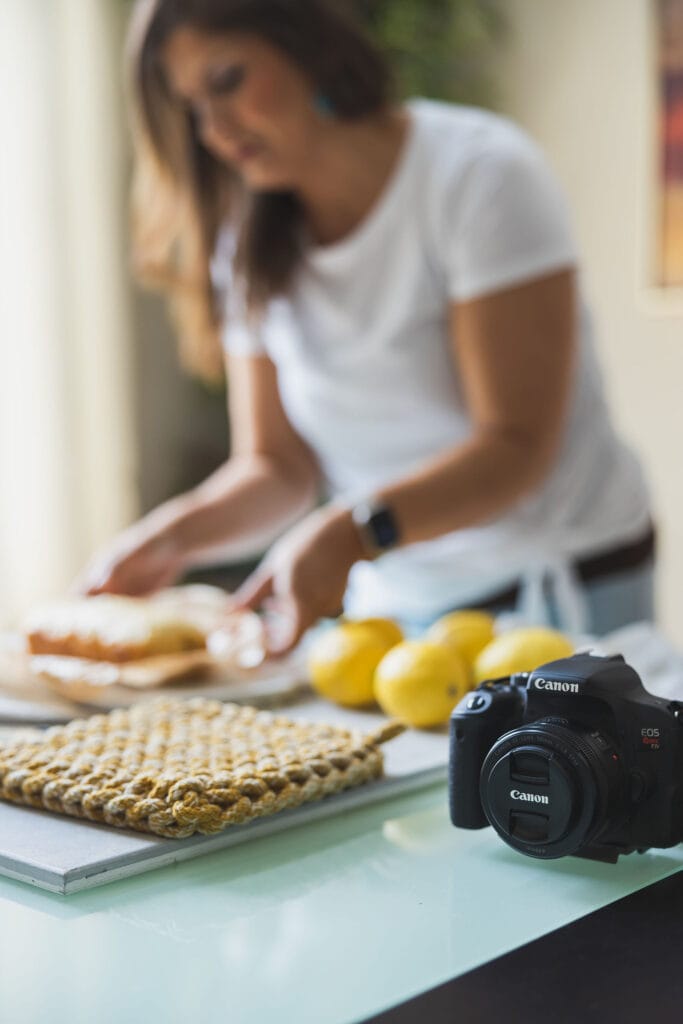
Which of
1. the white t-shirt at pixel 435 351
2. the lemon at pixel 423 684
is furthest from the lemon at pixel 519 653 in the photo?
the white t-shirt at pixel 435 351

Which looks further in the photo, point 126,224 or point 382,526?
point 126,224

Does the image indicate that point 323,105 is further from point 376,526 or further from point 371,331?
point 376,526

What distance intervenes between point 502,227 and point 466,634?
52 centimetres

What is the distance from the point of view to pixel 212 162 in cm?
162

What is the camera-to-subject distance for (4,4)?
3.07 m

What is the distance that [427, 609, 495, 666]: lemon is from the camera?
3.48 ft

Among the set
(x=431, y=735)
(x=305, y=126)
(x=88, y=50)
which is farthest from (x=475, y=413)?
(x=88, y=50)

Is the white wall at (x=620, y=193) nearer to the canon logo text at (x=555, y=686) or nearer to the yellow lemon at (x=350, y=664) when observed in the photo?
the yellow lemon at (x=350, y=664)

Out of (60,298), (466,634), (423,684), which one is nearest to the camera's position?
(423,684)

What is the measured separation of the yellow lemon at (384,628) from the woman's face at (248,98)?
623mm

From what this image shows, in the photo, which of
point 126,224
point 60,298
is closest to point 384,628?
point 60,298

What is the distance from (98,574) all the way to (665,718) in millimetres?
944

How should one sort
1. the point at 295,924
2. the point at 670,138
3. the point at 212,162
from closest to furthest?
the point at 295,924
the point at 212,162
the point at 670,138

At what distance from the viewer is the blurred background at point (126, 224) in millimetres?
3146
